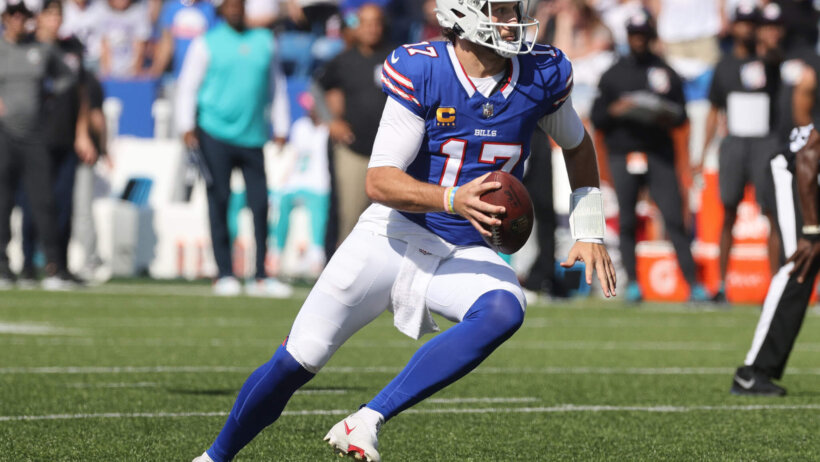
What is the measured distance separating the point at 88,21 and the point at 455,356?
1388 centimetres

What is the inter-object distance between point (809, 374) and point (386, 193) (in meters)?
3.71

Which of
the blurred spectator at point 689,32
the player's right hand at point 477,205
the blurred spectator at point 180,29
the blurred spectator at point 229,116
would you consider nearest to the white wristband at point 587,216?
the player's right hand at point 477,205

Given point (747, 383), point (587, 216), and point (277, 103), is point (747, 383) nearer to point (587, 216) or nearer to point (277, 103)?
point (587, 216)

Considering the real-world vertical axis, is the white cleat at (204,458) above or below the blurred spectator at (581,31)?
above

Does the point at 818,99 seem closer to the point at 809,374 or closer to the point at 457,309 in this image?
the point at 809,374

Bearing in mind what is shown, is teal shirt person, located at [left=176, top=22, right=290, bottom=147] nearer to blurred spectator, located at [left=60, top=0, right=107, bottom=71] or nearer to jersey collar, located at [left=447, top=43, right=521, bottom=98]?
blurred spectator, located at [left=60, top=0, right=107, bottom=71]

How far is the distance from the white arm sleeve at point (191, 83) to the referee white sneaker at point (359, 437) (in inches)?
296

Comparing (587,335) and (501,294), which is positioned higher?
(501,294)

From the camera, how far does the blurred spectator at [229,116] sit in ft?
36.3

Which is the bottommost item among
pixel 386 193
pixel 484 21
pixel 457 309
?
pixel 457 309

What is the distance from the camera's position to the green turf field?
461cm

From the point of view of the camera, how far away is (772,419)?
535 centimetres

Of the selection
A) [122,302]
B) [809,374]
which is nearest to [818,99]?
[809,374]

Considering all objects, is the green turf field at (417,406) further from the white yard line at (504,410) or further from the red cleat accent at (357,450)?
the red cleat accent at (357,450)
